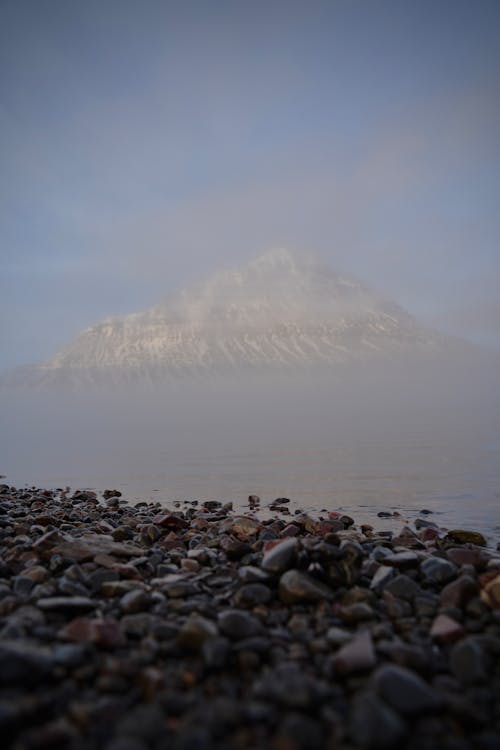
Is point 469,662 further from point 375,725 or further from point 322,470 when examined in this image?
point 322,470

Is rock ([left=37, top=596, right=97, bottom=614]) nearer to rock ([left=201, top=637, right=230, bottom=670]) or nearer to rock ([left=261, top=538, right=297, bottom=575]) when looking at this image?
rock ([left=201, top=637, right=230, bottom=670])

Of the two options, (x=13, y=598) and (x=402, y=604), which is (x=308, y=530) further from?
(x=13, y=598)

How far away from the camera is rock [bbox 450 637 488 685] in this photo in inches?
141

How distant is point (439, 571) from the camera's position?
5.94 metres

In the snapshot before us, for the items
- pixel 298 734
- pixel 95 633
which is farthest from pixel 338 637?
pixel 95 633

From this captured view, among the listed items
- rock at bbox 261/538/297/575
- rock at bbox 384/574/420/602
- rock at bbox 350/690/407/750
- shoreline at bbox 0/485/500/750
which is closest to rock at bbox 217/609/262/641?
shoreline at bbox 0/485/500/750

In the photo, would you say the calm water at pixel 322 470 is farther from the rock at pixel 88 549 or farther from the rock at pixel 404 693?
the rock at pixel 404 693

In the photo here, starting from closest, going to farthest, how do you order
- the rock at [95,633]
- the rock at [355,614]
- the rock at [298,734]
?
the rock at [298,734]
the rock at [95,633]
the rock at [355,614]

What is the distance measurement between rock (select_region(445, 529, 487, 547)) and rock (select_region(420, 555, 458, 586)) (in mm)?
3759

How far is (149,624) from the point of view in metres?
4.32

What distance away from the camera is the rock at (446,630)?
13.9 feet

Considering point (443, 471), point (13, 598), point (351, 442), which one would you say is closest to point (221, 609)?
point (13, 598)

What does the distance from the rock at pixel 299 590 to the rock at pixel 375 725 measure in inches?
77.0

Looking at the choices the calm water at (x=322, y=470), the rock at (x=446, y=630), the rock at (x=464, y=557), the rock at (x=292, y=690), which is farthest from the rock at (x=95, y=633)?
the calm water at (x=322, y=470)
